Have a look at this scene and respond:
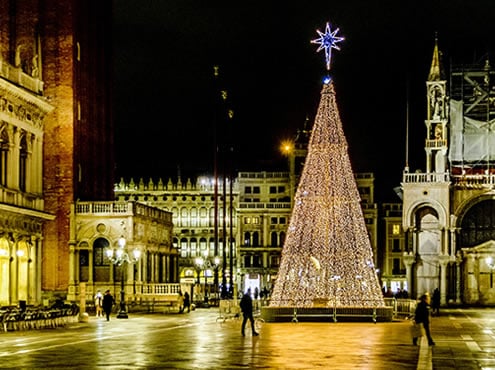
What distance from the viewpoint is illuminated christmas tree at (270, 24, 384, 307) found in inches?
1746

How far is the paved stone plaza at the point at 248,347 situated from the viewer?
26.2 meters

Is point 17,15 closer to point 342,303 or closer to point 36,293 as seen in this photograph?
point 36,293

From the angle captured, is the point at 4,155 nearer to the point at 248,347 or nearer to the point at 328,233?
the point at 328,233

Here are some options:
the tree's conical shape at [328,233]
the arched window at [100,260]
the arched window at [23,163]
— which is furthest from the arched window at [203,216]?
the tree's conical shape at [328,233]

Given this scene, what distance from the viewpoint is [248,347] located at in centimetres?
3144

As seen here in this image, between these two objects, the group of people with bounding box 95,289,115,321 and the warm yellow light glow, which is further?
the warm yellow light glow

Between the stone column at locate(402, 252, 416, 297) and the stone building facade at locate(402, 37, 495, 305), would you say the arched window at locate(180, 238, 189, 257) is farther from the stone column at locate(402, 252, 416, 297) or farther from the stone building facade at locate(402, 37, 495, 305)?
the stone column at locate(402, 252, 416, 297)

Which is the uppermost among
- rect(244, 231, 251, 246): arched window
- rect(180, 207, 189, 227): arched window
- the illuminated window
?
rect(180, 207, 189, 227): arched window

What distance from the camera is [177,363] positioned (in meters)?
26.3

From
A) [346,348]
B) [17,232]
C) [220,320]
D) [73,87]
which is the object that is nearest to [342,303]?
[220,320]

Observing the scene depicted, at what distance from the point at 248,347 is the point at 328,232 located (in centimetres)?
1356

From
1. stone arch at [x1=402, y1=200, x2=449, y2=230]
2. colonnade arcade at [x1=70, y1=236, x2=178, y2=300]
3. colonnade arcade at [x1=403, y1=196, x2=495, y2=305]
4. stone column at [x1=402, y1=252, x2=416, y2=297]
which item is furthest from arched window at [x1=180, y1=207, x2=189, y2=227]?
colonnade arcade at [x1=70, y1=236, x2=178, y2=300]

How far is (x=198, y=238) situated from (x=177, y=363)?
105570 mm

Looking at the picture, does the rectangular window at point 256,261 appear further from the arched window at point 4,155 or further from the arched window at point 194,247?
the arched window at point 4,155
